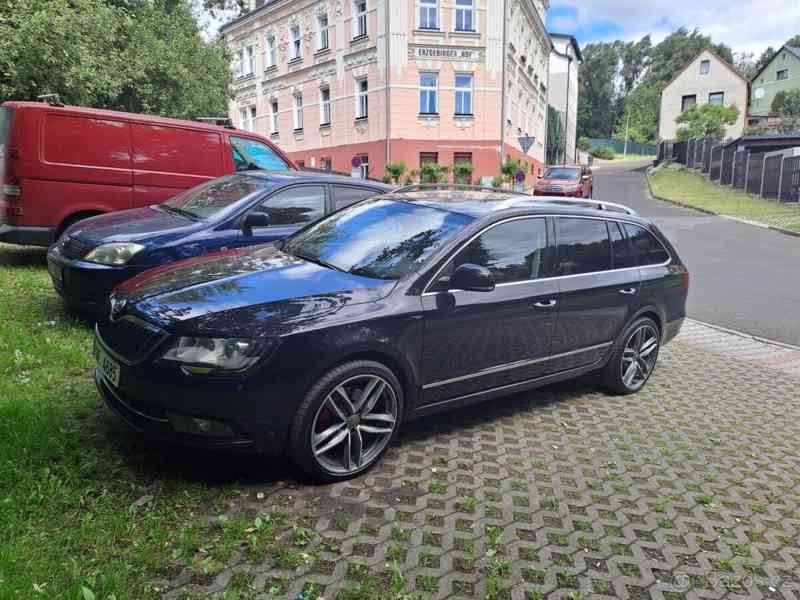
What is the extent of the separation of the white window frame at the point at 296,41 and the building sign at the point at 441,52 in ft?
29.2

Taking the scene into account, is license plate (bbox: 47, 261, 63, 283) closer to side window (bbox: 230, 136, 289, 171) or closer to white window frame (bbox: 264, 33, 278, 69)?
side window (bbox: 230, 136, 289, 171)

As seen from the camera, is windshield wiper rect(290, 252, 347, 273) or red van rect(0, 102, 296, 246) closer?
windshield wiper rect(290, 252, 347, 273)

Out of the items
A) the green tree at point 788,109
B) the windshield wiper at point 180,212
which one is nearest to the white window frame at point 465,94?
the windshield wiper at point 180,212

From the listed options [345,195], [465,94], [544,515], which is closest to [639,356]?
[544,515]

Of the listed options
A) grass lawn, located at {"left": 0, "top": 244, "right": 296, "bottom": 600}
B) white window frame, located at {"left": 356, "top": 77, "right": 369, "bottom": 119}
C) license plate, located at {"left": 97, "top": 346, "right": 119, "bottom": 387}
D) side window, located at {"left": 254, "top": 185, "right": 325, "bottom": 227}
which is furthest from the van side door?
white window frame, located at {"left": 356, "top": 77, "right": 369, "bottom": 119}

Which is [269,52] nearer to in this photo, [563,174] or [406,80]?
[406,80]

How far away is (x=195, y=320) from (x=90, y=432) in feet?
4.28

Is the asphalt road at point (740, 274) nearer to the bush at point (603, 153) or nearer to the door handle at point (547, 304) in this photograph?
the door handle at point (547, 304)

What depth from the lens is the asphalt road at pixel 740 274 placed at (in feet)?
27.9

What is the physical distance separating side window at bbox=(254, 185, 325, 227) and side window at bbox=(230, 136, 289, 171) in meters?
2.43

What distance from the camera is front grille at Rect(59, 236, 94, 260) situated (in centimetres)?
554

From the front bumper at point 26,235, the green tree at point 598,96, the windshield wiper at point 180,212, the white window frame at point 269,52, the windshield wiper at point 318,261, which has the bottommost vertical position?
the front bumper at point 26,235

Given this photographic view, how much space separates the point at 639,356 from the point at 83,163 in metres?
6.86

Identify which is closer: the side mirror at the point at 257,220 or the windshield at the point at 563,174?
the side mirror at the point at 257,220
